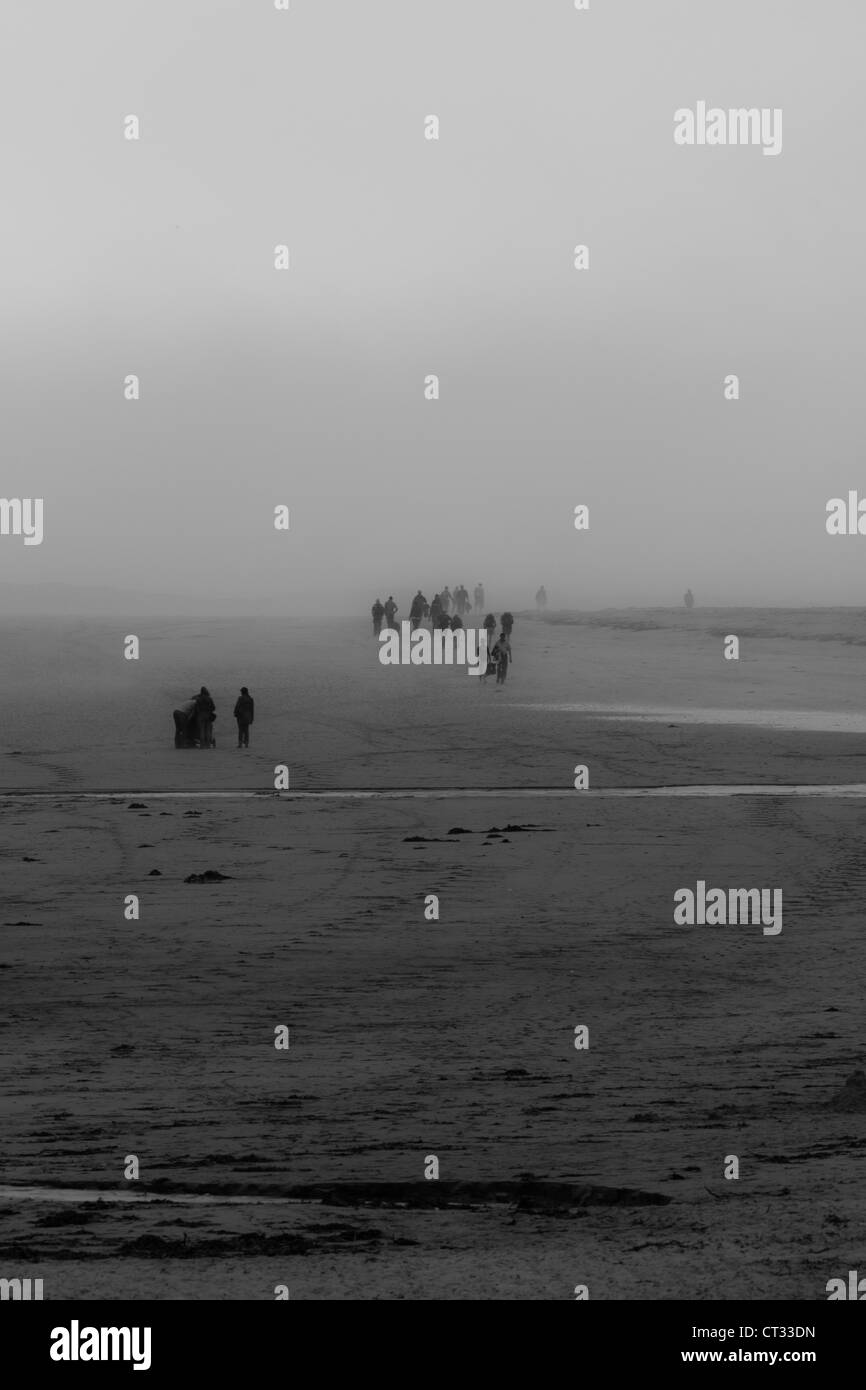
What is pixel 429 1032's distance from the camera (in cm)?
1169

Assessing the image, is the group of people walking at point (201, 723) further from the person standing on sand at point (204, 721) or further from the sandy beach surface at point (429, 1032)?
the sandy beach surface at point (429, 1032)

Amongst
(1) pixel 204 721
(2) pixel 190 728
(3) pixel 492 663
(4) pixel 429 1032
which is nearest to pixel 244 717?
(1) pixel 204 721

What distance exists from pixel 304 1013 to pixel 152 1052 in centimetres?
157

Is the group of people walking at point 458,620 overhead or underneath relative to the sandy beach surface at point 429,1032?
overhead

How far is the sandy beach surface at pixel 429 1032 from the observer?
6996mm

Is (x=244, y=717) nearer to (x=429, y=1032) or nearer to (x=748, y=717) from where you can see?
(x=748, y=717)

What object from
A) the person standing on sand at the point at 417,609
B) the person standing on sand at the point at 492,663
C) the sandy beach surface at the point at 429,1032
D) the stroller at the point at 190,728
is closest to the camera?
the sandy beach surface at the point at 429,1032

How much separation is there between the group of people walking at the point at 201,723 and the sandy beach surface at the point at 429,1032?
2239 mm

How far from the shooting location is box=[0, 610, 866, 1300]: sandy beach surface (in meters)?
7.00

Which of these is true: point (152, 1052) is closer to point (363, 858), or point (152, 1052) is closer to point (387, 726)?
point (363, 858)

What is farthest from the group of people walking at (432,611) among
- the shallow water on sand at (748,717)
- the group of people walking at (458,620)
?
the shallow water on sand at (748,717)

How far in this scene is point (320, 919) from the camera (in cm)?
1636

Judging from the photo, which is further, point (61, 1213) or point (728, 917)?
point (728, 917)
